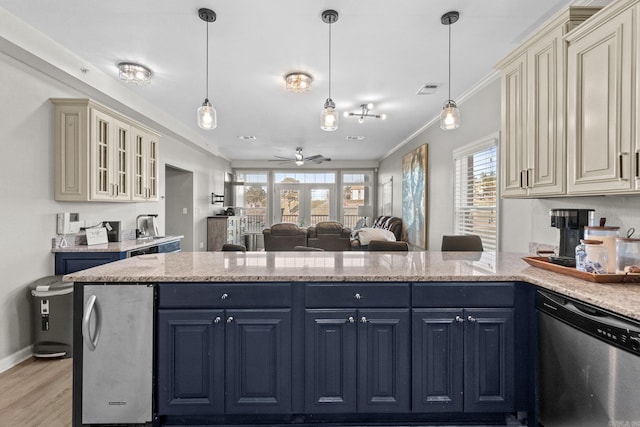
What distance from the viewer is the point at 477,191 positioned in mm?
4020

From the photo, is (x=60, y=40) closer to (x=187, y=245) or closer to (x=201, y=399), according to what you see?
(x=201, y=399)

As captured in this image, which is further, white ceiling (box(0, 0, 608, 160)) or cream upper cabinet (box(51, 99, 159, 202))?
cream upper cabinet (box(51, 99, 159, 202))

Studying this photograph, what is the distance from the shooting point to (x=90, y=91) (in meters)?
3.60

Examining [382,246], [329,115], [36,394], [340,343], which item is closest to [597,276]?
[340,343]

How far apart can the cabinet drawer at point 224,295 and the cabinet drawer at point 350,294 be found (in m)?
0.15

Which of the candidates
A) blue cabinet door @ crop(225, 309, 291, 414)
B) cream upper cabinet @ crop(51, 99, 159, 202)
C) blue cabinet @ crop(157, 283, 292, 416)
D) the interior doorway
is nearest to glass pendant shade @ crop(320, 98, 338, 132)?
blue cabinet @ crop(157, 283, 292, 416)

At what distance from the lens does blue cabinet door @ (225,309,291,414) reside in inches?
69.9

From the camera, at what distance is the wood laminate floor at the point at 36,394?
197 cm

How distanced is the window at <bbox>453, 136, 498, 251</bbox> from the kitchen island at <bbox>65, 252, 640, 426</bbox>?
208 centimetres

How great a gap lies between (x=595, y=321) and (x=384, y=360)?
995 millimetres

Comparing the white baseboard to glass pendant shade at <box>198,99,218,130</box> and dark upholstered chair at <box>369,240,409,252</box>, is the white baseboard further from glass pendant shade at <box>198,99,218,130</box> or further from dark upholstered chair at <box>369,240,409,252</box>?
dark upholstered chair at <box>369,240,409,252</box>

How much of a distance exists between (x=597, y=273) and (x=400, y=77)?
111 inches

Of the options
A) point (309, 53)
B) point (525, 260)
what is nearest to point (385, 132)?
point (309, 53)

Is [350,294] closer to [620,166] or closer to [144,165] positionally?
[620,166]
